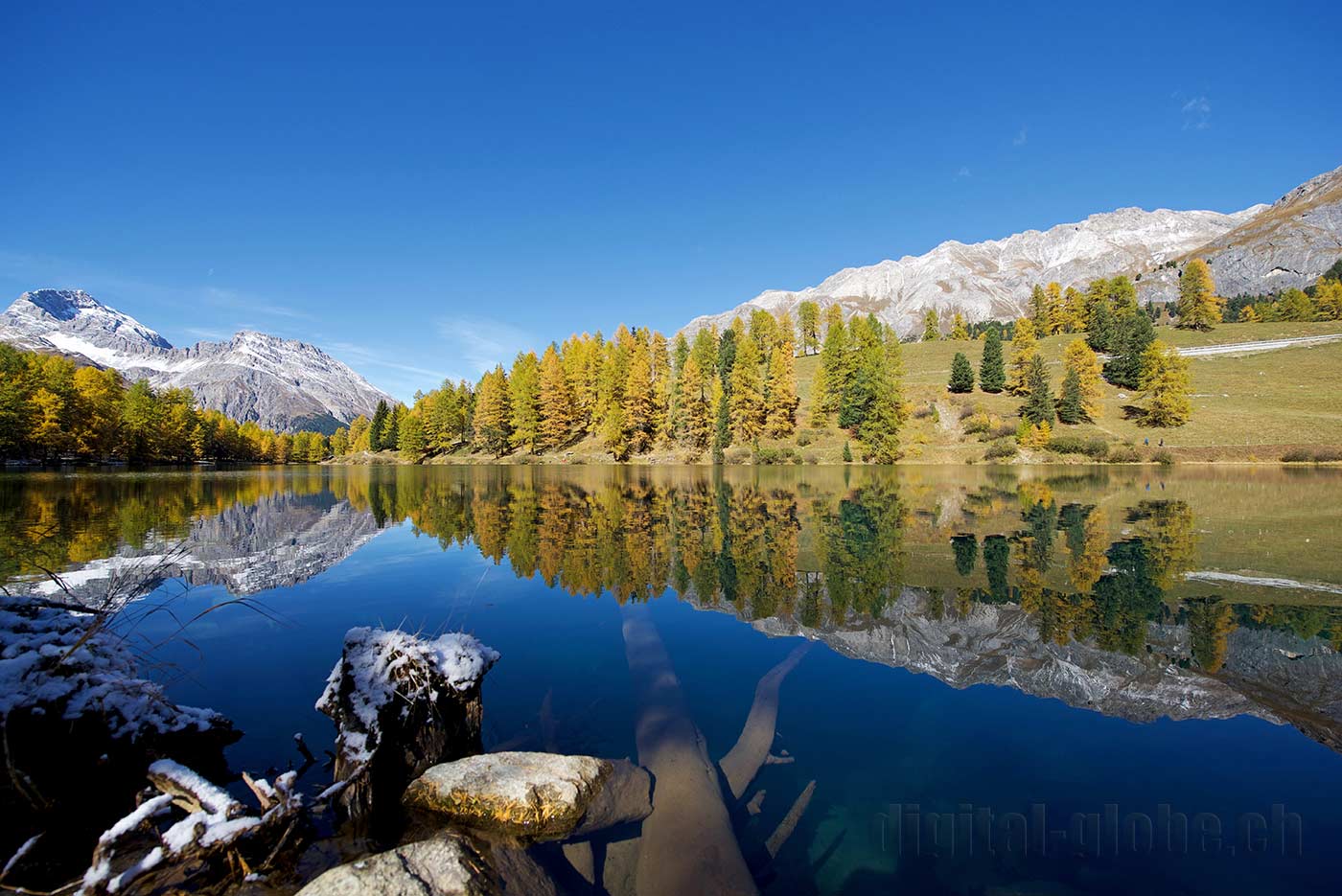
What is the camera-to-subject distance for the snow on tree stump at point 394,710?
4.74 m

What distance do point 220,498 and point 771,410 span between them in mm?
51637

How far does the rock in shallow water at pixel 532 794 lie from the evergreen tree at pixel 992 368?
258ft

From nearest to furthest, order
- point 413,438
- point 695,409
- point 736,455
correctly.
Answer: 1. point 736,455
2. point 695,409
3. point 413,438

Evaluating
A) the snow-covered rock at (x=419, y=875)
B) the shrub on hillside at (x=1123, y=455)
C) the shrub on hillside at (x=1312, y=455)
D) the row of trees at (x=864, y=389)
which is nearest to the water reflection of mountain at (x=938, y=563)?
the snow-covered rock at (x=419, y=875)

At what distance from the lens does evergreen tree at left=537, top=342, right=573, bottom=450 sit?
74375 mm

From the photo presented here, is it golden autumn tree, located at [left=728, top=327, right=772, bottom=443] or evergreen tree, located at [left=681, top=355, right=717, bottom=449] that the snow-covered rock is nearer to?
golden autumn tree, located at [left=728, top=327, right=772, bottom=443]

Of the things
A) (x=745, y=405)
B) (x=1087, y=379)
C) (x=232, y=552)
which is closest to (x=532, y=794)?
(x=232, y=552)

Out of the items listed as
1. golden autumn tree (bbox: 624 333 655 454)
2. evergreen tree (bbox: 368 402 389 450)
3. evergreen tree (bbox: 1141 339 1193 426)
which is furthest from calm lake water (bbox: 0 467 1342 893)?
evergreen tree (bbox: 368 402 389 450)

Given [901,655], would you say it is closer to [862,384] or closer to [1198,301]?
[862,384]

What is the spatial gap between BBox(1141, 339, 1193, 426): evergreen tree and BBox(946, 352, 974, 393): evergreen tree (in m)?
17.4

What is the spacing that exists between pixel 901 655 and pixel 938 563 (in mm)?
5831

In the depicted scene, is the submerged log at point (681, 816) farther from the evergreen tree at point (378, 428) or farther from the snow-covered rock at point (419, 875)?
the evergreen tree at point (378, 428)

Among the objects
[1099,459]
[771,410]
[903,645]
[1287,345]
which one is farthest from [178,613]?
[1287,345]

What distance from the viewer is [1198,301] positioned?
88.1 metres
